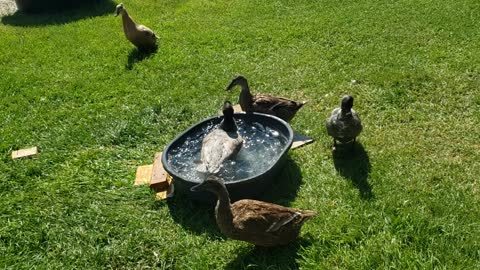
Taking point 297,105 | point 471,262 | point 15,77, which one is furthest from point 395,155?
point 15,77

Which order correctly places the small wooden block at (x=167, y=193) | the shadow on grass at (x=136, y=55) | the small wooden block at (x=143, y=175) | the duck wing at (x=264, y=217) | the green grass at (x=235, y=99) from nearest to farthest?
the duck wing at (x=264, y=217) → the green grass at (x=235, y=99) → the small wooden block at (x=167, y=193) → the small wooden block at (x=143, y=175) → the shadow on grass at (x=136, y=55)

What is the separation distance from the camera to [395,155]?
523cm

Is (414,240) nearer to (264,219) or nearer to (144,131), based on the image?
(264,219)

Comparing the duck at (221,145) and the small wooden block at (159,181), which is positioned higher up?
the duck at (221,145)

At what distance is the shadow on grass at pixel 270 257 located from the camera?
13.1ft

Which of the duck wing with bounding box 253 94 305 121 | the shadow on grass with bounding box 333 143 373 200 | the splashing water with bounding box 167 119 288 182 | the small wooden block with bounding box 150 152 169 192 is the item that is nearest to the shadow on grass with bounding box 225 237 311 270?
the splashing water with bounding box 167 119 288 182

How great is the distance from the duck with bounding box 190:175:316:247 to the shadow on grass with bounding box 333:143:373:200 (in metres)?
0.86

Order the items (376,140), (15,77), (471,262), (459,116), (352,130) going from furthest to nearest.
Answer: (15,77)
(459,116)
(376,140)
(352,130)
(471,262)

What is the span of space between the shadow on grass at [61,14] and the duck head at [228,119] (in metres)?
6.69

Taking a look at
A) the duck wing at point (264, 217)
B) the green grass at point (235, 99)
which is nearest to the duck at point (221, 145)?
the green grass at point (235, 99)

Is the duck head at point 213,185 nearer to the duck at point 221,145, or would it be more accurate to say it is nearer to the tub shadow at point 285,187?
the duck at point 221,145

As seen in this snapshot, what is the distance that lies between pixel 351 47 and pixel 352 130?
3.51 metres

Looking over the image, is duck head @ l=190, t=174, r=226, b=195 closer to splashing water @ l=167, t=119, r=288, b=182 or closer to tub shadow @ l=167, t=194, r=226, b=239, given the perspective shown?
splashing water @ l=167, t=119, r=288, b=182

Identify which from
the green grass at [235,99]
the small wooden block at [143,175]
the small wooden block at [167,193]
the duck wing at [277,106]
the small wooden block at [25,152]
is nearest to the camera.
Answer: the green grass at [235,99]
